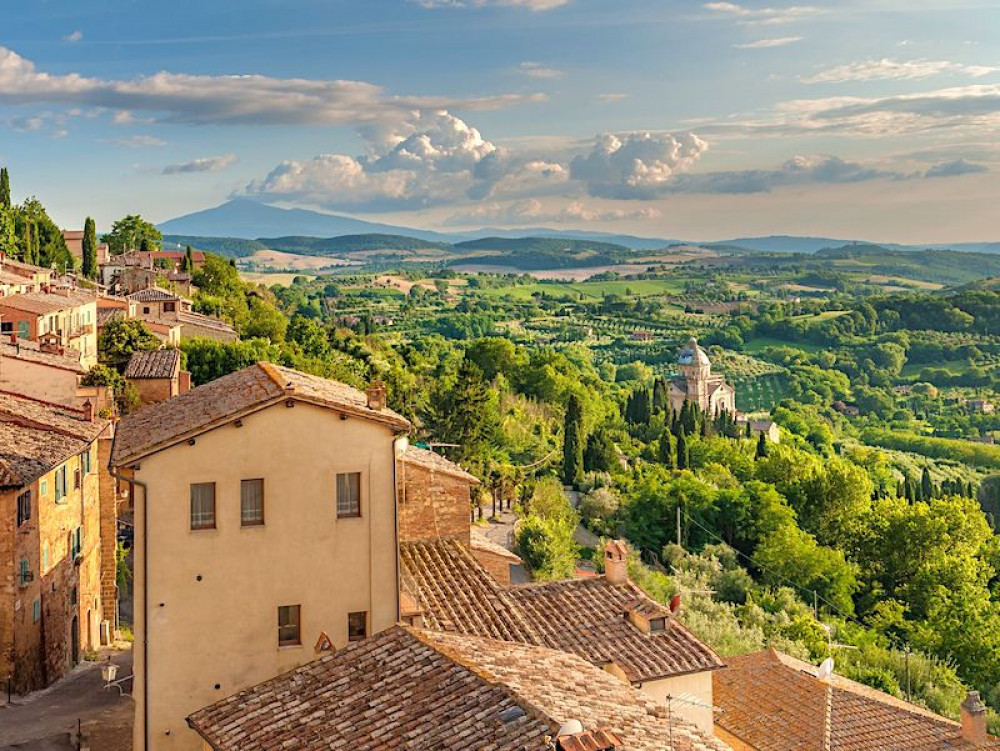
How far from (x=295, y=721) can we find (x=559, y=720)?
375 centimetres

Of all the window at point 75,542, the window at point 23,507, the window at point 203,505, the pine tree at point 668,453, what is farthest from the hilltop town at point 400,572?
the pine tree at point 668,453

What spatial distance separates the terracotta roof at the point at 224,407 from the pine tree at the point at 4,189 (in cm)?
6252

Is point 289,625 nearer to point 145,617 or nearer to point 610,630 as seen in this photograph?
point 145,617

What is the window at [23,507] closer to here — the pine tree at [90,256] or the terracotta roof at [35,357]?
the terracotta roof at [35,357]

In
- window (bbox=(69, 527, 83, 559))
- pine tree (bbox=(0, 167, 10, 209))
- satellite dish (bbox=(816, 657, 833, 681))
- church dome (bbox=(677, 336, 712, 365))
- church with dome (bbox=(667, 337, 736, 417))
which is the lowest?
church with dome (bbox=(667, 337, 736, 417))

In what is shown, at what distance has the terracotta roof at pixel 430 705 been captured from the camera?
12.5m

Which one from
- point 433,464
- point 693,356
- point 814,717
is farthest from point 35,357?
point 693,356

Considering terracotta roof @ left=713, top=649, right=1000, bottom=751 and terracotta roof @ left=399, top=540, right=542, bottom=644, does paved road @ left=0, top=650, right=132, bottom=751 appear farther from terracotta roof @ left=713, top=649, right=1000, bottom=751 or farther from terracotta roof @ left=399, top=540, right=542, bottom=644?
terracotta roof @ left=713, top=649, right=1000, bottom=751

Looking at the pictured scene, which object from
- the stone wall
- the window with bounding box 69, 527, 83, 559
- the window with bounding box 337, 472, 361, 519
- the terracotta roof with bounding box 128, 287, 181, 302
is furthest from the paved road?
the terracotta roof with bounding box 128, 287, 181, 302

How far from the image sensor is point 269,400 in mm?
15875

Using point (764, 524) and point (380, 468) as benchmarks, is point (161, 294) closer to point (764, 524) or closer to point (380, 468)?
point (764, 524)

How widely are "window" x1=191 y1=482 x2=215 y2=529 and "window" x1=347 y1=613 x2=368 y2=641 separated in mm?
2527

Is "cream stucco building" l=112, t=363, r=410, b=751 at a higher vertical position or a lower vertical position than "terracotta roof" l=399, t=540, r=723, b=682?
higher

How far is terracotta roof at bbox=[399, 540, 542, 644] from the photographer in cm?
1834
